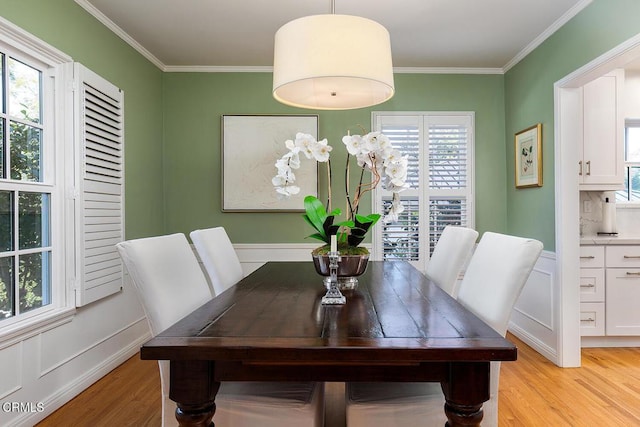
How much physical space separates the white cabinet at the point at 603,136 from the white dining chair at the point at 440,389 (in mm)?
2329

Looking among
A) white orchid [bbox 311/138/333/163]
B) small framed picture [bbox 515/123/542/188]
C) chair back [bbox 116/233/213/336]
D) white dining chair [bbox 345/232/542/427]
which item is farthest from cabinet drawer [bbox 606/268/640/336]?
chair back [bbox 116/233/213/336]

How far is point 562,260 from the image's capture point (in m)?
3.04

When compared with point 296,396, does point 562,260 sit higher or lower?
higher

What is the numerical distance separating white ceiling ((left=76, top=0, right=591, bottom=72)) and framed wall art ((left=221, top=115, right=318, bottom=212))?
60 cm

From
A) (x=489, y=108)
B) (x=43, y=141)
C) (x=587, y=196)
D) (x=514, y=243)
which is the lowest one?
(x=514, y=243)

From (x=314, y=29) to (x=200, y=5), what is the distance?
1.61 m

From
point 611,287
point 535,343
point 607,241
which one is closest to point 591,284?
point 611,287

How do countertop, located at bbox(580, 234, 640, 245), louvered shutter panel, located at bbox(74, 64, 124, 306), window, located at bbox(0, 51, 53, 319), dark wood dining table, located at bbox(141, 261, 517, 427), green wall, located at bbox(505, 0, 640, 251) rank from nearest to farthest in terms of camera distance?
dark wood dining table, located at bbox(141, 261, 517, 427), window, located at bbox(0, 51, 53, 319), green wall, located at bbox(505, 0, 640, 251), louvered shutter panel, located at bbox(74, 64, 124, 306), countertop, located at bbox(580, 234, 640, 245)

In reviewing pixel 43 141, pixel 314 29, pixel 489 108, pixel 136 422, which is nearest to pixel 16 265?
pixel 43 141

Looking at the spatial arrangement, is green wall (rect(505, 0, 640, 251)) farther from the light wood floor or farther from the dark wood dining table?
the dark wood dining table

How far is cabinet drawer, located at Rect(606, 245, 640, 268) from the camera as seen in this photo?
3311mm

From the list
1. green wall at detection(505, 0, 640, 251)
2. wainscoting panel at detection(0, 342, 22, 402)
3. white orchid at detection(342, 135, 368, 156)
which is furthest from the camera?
green wall at detection(505, 0, 640, 251)

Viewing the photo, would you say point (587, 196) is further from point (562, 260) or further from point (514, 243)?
point (514, 243)

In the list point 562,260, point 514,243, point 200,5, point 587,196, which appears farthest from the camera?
point 587,196
